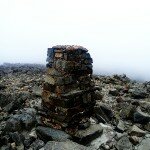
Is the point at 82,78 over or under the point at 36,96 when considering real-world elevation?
over

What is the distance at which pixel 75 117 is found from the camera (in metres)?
4.60

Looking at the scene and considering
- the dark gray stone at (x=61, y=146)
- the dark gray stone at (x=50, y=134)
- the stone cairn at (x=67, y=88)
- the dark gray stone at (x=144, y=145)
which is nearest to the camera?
the dark gray stone at (x=61, y=146)

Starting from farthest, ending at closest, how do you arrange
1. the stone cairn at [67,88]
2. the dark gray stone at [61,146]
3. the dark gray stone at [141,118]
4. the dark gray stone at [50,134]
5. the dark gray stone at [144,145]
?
1. the dark gray stone at [141,118]
2. the dark gray stone at [144,145]
3. the stone cairn at [67,88]
4. the dark gray stone at [50,134]
5. the dark gray stone at [61,146]

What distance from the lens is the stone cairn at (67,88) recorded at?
4.49m

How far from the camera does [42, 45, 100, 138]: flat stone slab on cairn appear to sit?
4.49 m

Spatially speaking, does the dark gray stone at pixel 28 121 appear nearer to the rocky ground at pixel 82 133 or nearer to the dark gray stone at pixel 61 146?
the rocky ground at pixel 82 133

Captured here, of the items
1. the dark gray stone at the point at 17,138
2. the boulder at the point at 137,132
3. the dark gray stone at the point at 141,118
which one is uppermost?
the dark gray stone at the point at 141,118

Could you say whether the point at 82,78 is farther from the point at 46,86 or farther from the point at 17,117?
the point at 17,117

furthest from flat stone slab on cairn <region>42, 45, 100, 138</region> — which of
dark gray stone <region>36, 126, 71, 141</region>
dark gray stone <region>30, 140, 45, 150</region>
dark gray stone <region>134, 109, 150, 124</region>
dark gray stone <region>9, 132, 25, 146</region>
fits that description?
dark gray stone <region>134, 109, 150, 124</region>

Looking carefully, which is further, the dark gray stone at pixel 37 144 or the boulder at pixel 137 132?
the boulder at pixel 137 132

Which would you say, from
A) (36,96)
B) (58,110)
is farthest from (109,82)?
(58,110)

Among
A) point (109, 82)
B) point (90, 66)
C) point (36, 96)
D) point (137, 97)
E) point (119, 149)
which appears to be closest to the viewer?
point (119, 149)

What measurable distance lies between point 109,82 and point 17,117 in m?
4.90

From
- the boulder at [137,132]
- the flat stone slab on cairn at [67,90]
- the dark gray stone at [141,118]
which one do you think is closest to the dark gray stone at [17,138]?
the flat stone slab on cairn at [67,90]
